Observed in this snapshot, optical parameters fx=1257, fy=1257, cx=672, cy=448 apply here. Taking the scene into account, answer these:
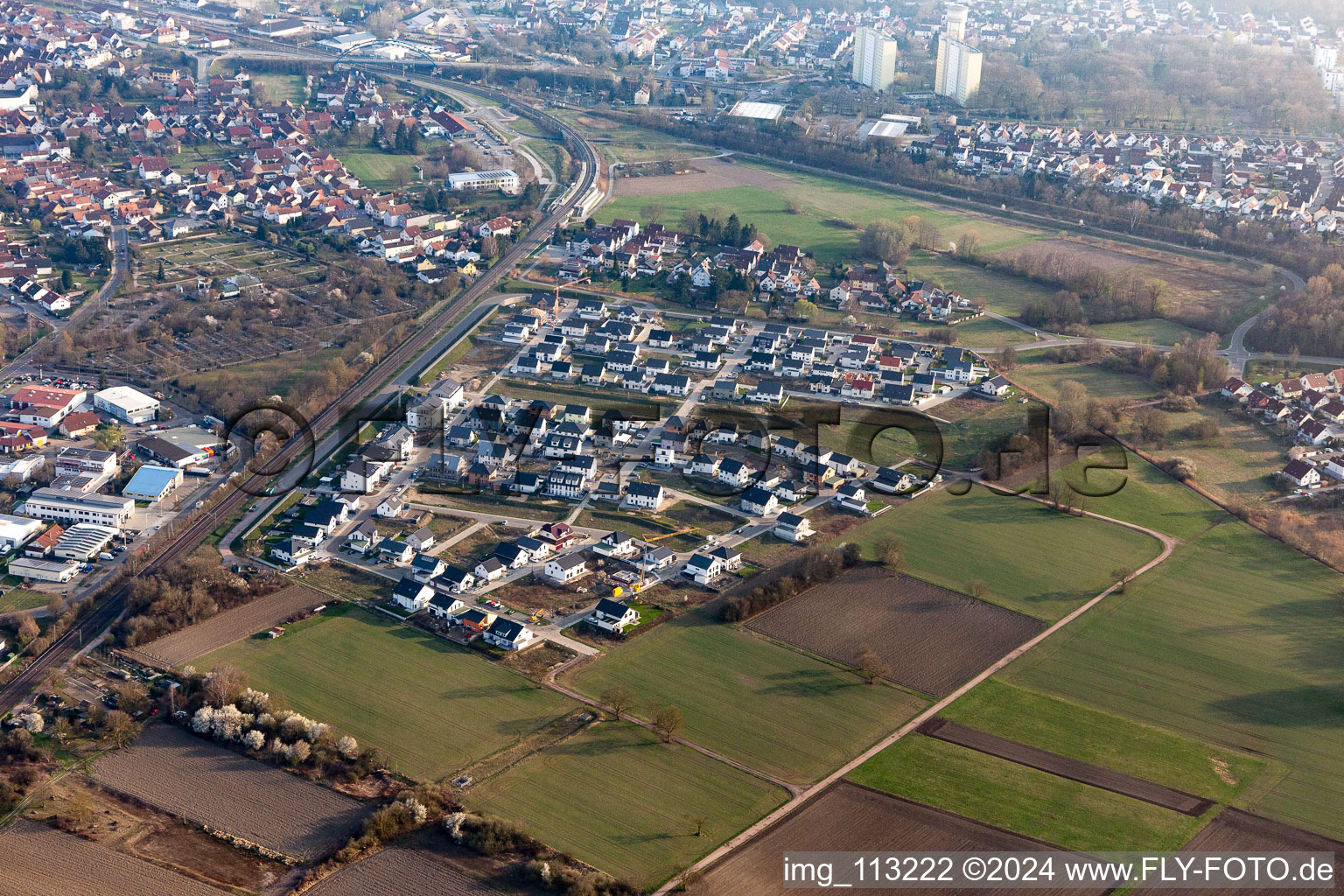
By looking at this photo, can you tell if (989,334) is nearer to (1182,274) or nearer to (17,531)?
(1182,274)

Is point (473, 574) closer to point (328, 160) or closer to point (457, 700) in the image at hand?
point (457, 700)

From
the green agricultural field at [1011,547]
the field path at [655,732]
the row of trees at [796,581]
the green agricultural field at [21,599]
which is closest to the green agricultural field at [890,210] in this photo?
the green agricultural field at [1011,547]

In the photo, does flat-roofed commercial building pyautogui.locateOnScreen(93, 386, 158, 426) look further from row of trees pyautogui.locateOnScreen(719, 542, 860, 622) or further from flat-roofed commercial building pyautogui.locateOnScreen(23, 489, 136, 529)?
row of trees pyautogui.locateOnScreen(719, 542, 860, 622)

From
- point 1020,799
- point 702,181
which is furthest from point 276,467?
point 702,181

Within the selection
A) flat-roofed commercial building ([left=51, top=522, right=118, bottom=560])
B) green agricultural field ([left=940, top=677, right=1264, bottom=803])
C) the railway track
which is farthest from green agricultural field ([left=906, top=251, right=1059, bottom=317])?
flat-roofed commercial building ([left=51, top=522, right=118, bottom=560])

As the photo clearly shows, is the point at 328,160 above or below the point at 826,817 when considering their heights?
above

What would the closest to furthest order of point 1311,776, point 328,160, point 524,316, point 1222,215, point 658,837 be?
point 658,837
point 1311,776
point 524,316
point 1222,215
point 328,160

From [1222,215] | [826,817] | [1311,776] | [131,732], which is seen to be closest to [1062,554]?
[1311,776]
